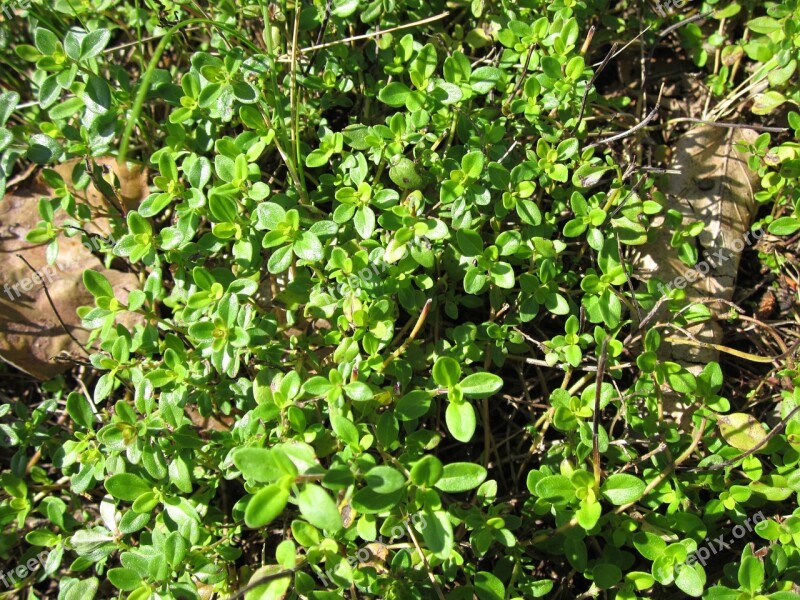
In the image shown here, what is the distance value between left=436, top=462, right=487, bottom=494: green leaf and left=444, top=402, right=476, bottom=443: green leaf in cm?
8

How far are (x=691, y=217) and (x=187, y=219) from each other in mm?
2083

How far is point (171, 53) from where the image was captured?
3.11 metres

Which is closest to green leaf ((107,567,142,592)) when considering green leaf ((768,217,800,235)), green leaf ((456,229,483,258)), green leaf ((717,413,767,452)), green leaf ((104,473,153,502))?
green leaf ((104,473,153,502))

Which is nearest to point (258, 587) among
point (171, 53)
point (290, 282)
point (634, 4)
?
point (290, 282)

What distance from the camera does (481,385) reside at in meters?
1.97

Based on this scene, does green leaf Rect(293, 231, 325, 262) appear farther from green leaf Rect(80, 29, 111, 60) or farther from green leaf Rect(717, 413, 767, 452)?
green leaf Rect(717, 413, 767, 452)

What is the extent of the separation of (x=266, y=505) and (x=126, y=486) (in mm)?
859

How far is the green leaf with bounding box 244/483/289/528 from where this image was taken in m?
1.59

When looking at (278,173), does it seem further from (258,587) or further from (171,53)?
(258,587)

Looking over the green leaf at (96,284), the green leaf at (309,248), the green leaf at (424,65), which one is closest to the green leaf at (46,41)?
the green leaf at (96,284)

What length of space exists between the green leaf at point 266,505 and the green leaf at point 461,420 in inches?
21.1

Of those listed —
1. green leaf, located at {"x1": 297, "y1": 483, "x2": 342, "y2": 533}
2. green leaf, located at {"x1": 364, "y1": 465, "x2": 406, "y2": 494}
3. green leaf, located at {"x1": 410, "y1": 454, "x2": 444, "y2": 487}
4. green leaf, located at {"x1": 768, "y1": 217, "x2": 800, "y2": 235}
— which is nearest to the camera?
green leaf, located at {"x1": 297, "y1": 483, "x2": 342, "y2": 533}

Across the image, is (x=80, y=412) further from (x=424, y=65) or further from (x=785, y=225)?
(x=785, y=225)

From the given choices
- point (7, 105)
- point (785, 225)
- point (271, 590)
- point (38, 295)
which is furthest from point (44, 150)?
point (785, 225)
